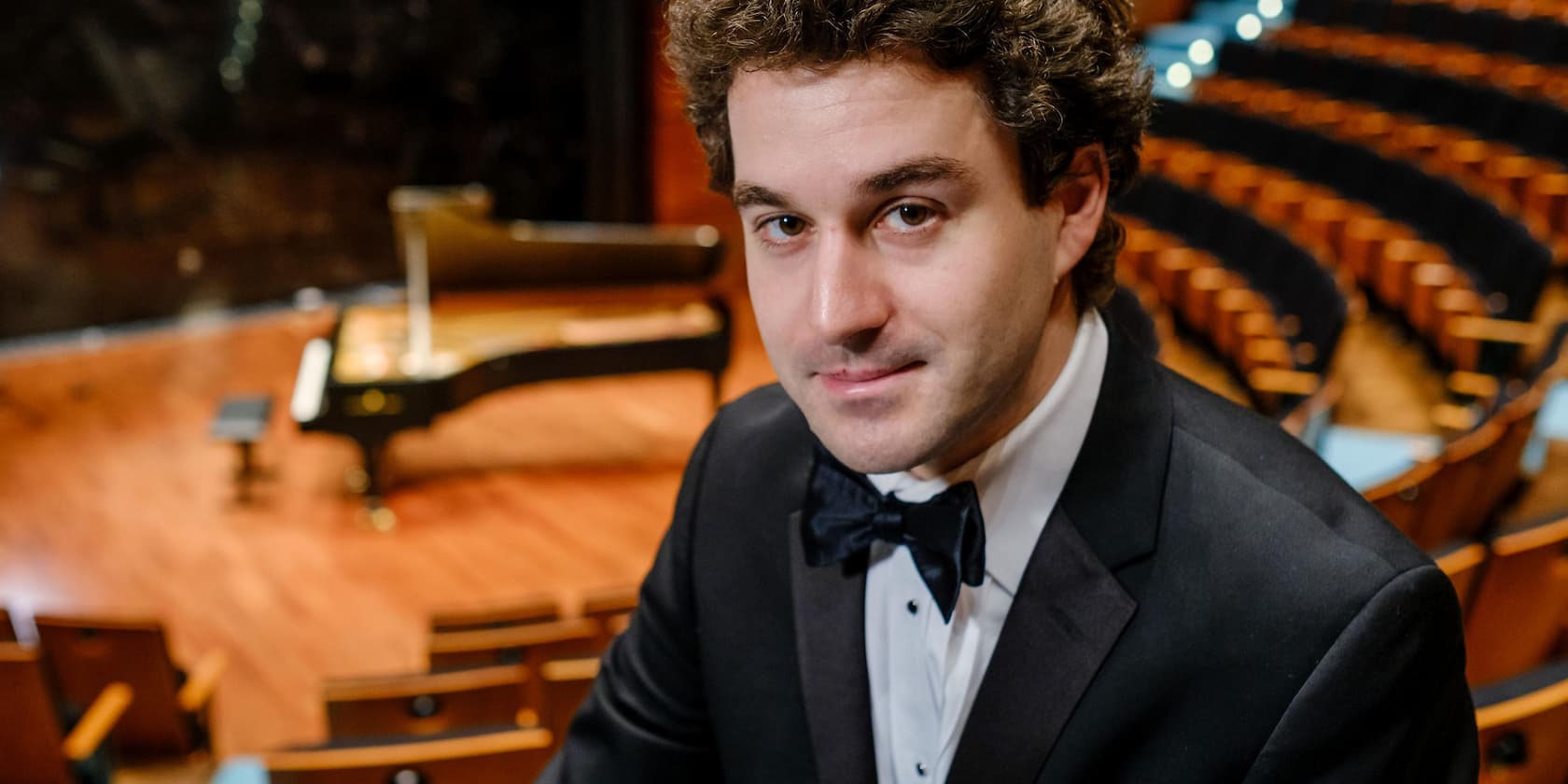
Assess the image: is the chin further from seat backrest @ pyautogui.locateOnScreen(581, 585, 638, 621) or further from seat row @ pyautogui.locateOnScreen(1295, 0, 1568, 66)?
seat row @ pyautogui.locateOnScreen(1295, 0, 1568, 66)

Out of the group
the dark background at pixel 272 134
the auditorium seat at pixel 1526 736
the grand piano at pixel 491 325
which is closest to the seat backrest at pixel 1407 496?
the auditorium seat at pixel 1526 736

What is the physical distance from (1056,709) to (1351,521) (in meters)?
0.23

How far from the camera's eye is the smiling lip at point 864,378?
2.53ft

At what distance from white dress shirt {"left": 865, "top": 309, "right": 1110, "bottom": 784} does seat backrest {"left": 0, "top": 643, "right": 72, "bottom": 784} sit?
207cm

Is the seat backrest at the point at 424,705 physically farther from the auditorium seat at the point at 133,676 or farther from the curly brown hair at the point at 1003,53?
the curly brown hair at the point at 1003,53

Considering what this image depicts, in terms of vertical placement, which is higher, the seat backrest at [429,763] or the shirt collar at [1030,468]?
the shirt collar at [1030,468]

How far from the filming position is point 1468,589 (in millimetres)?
2084

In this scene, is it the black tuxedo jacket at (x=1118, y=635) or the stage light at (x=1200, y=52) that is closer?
the black tuxedo jacket at (x=1118, y=635)

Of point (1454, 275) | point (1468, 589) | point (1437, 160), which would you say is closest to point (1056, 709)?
point (1468, 589)

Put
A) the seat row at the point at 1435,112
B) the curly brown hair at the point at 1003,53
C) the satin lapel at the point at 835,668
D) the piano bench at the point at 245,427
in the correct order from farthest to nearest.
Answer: the seat row at the point at 1435,112 < the piano bench at the point at 245,427 < the satin lapel at the point at 835,668 < the curly brown hair at the point at 1003,53

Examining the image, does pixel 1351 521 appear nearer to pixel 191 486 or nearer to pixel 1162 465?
pixel 1162 465

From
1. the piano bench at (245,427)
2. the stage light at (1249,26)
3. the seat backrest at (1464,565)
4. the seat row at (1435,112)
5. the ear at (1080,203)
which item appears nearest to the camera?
the ear at (1080,203)

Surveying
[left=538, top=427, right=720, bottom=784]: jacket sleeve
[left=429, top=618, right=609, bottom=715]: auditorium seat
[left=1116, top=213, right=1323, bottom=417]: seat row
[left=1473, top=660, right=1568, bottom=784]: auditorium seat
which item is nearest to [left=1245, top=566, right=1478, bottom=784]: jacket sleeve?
[left=538, top=427, right=720, bottom=784]: jacket sleeve

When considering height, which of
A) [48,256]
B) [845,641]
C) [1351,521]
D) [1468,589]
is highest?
[1351,521]
